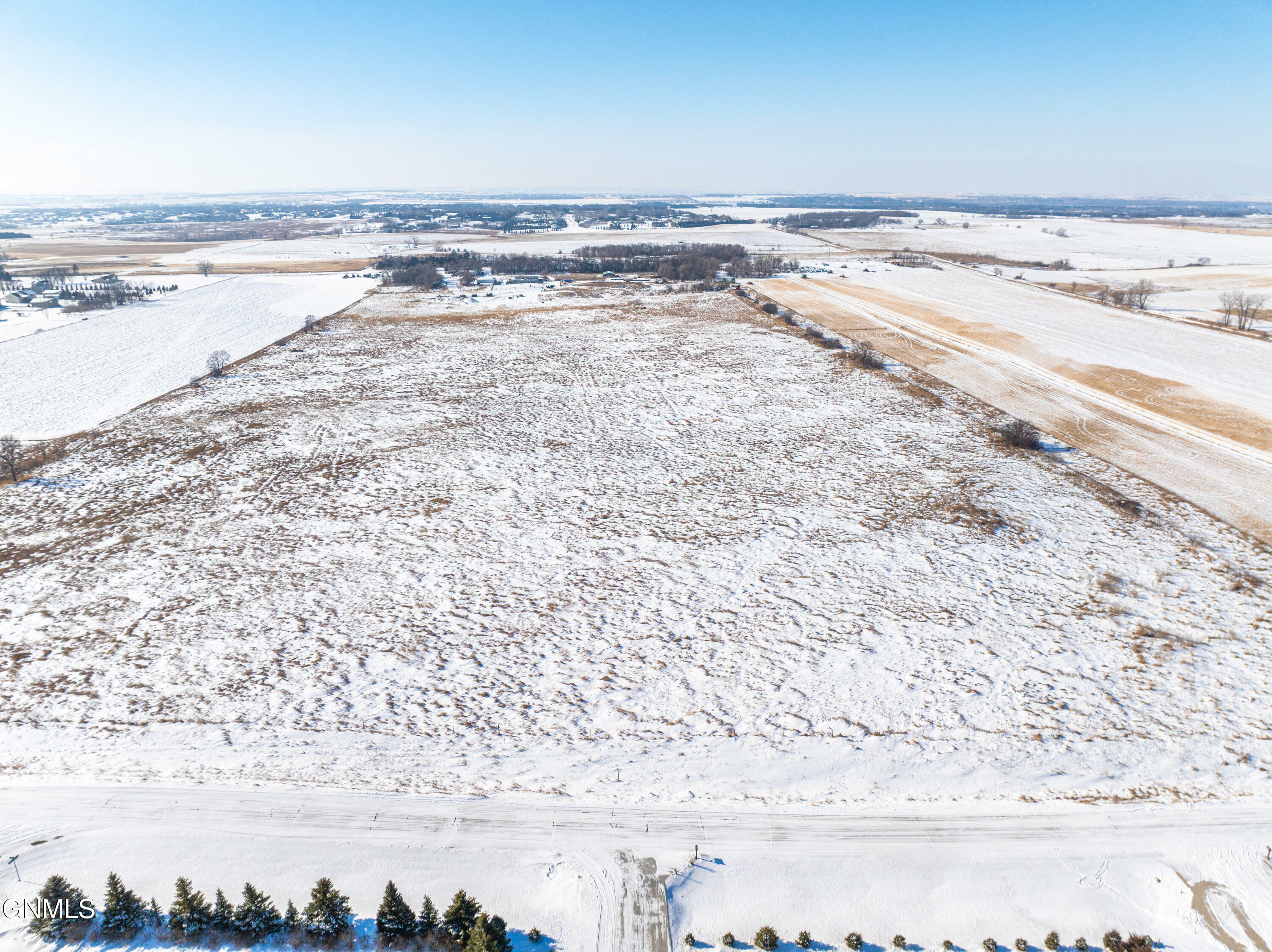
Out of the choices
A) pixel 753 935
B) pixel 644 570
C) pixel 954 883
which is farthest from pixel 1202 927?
pixel 644 570

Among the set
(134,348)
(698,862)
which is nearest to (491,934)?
(698,862)

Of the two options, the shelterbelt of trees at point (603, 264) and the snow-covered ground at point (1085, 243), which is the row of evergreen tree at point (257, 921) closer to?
the shelterbelt of trees at point (603, 264)

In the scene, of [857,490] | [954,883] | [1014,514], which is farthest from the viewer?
[857,490]

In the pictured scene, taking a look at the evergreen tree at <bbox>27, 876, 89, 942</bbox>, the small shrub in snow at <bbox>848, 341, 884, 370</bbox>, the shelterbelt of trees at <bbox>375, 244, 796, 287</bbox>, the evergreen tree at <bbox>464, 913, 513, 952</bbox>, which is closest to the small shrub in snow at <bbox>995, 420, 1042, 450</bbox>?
the small shrub in snow at <bbox>848, 341, 884, 370</bbox>

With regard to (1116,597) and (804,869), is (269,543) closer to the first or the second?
(804,869)

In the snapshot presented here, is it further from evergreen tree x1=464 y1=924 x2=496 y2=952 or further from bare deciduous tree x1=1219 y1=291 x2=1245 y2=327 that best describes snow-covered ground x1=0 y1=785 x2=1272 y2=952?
bare deciduous tree x1=1219 y1=291 x2=1245 y2=327

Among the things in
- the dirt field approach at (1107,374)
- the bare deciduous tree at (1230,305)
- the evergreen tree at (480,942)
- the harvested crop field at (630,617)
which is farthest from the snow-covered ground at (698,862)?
the bare deciduous tree at (1230,305)

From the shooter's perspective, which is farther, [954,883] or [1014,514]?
[1014,514]
